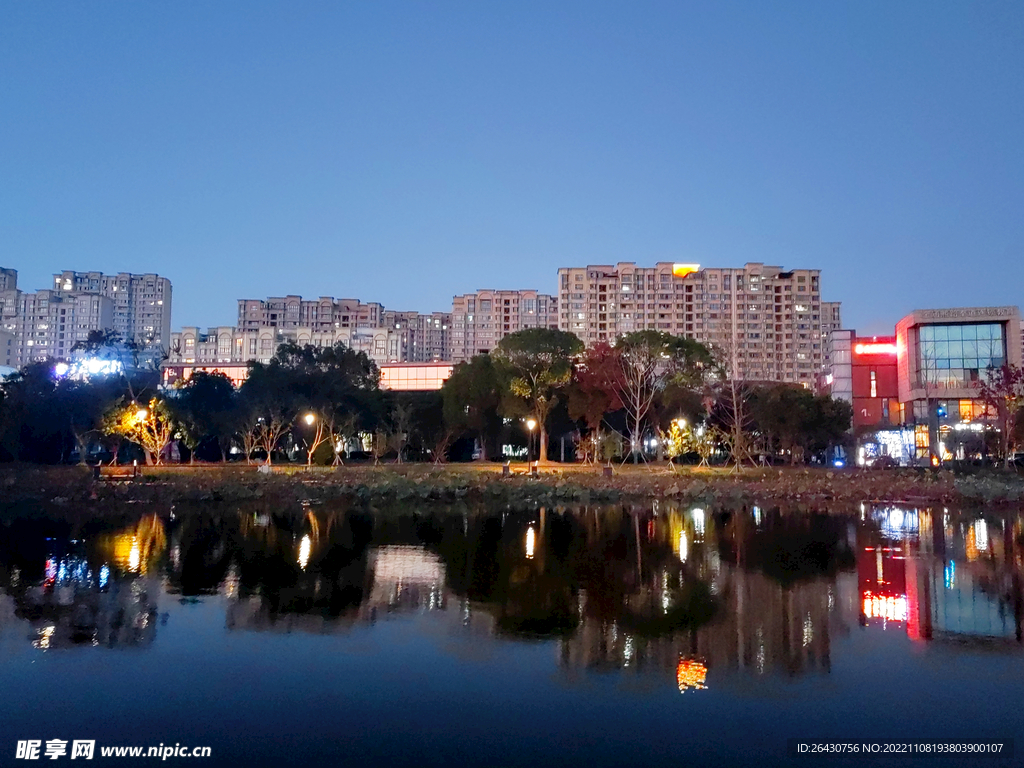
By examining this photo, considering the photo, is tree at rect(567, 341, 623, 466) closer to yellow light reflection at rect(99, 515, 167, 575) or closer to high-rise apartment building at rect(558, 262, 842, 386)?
yellow light reflection at rect(99, 515, 167, 575)

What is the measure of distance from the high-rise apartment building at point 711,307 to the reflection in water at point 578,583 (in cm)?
12355

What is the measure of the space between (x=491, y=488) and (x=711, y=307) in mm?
120800

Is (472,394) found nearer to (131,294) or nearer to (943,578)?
(943,578)

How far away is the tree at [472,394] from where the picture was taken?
54.3 m

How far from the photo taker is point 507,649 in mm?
9055

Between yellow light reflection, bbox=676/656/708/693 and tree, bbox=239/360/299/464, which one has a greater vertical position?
tree, bbox=239/360/299/464

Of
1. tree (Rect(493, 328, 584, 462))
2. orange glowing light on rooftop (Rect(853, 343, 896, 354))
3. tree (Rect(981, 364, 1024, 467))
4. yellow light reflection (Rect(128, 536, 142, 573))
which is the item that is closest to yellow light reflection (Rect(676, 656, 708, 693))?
yellow light reflection (Rect(128, 536, 142, 573))

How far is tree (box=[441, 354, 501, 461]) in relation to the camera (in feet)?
178

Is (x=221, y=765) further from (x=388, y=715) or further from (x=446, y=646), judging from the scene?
(x=446, y=646)

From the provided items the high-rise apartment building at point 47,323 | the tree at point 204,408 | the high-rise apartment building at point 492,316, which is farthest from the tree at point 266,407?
the high-rise apartment building at point 47,323

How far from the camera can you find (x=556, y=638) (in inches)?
373

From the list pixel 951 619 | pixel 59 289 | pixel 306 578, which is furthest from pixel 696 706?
pixel 59 289

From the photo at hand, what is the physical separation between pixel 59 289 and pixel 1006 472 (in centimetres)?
18694

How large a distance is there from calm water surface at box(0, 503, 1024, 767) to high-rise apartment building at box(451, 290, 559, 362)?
5455 inches
